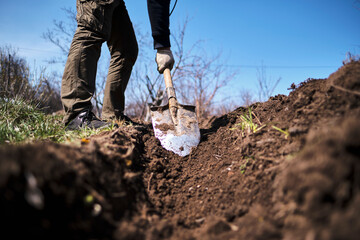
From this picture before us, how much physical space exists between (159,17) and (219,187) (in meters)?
2.22

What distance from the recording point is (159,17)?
265 centimetres

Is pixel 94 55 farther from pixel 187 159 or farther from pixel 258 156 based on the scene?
pixel 258 156

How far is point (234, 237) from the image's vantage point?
3.04 feet

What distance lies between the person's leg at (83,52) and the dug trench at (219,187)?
38.8 inches

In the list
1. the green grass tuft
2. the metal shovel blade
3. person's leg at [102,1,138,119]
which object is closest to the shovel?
the metal shovel blade

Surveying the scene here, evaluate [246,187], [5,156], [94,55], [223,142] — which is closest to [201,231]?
[246,187]

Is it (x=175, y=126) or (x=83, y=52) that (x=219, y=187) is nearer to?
(x=175, y=126)

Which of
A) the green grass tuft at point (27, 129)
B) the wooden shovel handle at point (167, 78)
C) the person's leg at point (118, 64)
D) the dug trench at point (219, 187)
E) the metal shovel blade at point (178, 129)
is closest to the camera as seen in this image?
the dug trench at point (219, 187)

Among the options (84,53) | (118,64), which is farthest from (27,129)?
(118,64)

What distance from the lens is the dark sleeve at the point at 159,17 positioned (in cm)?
262

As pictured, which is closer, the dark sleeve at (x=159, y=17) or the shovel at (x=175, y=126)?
the shovel at (x=175, y=126)

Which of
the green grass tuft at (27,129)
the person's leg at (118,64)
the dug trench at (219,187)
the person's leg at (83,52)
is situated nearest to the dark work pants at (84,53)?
the person's leg at (83,52)

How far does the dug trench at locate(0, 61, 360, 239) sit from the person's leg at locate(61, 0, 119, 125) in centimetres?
99

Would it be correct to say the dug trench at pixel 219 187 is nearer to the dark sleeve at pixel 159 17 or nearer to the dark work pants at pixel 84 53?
the dark work pants at pixel 84 53
